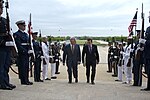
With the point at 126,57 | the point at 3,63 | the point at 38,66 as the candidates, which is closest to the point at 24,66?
the point at 3,63

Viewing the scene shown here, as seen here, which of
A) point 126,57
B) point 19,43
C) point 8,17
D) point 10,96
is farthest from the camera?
point 126,57

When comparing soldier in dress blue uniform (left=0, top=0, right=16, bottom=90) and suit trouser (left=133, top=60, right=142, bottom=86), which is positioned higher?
soldier in dress blue uniform (left=0, top=0, right=16, bottom=90)

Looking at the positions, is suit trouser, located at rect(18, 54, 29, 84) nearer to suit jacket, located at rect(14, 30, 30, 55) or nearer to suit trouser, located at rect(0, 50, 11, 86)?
suit jacket, located at rect(14, 30, 30, 55)

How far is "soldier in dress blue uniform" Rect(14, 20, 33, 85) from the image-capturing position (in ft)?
34.7

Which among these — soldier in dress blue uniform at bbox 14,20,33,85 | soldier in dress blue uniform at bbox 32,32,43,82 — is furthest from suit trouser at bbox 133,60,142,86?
soldier in dress blue uniform at bbox 32,32,43,82

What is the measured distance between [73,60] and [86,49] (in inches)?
26.6

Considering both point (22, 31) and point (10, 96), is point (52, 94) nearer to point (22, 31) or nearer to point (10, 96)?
point (10, 96)

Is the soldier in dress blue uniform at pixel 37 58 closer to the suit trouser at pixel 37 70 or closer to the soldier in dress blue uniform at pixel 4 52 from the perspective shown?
the suit trouser at pixel 37 70

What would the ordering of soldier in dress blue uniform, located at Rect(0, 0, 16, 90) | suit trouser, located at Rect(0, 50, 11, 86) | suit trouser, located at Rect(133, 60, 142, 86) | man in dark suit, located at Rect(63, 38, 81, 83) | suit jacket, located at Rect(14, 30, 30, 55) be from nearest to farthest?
soldier in dress blue uniform, located at Rect(0, 0, 16, 90)
suit trouser, located at Rect(0, 50, 11, 86)
suit jacket, located at Rect(14, 30, 30, 55)
suit trouser, located at Rect(133, 60, 142, 86)
man in dark suit, located at Rect(63, 38, 81, 83)

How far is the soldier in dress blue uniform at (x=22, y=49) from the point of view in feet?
34.7

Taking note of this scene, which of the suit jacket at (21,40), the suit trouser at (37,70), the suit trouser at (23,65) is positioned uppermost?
the suit jacket at (21,40)

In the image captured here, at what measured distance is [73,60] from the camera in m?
13.8

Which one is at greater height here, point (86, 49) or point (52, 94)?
point (86, 49)

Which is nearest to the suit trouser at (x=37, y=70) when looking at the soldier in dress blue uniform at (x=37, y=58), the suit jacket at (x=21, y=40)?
the soldier in dress blue uniform at (x=37, y=58)
